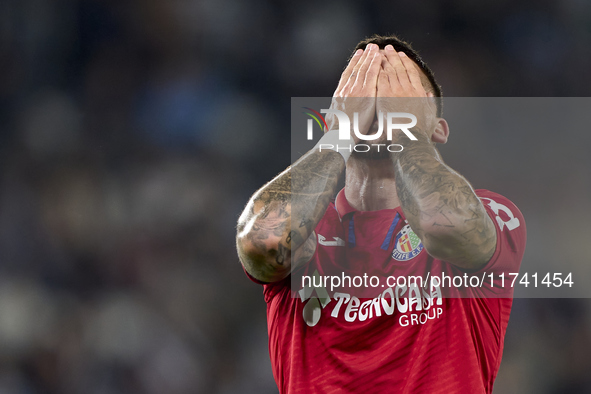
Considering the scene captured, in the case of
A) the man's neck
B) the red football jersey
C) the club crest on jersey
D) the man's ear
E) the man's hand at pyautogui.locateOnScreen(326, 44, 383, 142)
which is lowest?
the red football jersey

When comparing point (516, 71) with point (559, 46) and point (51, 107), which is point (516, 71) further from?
point (51, 107)

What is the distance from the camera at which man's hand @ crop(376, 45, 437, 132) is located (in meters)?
1.53

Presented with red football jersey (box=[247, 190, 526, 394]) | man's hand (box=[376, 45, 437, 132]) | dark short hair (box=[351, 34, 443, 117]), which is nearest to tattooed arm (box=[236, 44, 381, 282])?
red football jersey (box=[247, 190, 526, 394])

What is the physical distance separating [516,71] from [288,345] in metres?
2.27

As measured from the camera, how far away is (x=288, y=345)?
148 cm

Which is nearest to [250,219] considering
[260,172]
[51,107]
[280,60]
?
[260,172]

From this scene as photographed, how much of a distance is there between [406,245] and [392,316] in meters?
0.22

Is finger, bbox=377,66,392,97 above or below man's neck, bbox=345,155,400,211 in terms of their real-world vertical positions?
above

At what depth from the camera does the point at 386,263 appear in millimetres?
1509

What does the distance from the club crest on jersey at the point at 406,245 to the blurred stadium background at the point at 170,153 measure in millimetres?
1646

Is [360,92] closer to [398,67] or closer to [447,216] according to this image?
[398,67]

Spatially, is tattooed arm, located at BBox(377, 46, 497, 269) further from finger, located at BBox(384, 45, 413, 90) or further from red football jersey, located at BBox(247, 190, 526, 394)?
finger, located at BBox(384, 45, 413, 90)

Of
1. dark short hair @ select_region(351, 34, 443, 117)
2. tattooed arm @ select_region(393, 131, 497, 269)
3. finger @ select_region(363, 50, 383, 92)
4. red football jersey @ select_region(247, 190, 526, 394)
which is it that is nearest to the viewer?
tattooed arm @ select_region(393, 131, 497, 269)

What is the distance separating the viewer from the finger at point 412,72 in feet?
5.24
